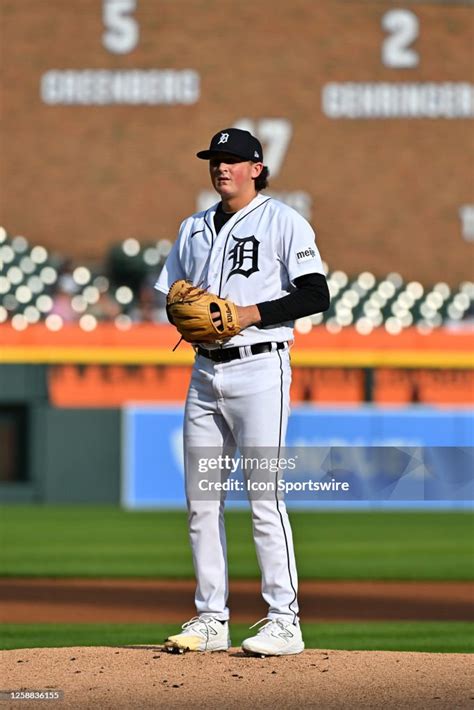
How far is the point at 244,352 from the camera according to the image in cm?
423

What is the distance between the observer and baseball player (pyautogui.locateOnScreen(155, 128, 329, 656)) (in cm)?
418

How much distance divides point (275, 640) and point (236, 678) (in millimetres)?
285

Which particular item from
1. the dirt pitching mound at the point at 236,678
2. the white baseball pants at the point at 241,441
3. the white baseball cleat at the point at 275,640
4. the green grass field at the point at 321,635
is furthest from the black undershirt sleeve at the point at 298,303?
the green grass field at the point at 321,635

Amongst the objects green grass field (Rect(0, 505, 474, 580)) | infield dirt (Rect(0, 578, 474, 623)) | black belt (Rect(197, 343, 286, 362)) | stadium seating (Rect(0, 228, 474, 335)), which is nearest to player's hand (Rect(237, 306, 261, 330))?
black belt (Rect(197, 343, 286, 362))

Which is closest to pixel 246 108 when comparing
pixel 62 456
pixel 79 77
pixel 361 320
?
pixel 79 77

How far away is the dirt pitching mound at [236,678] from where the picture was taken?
12.0 feet

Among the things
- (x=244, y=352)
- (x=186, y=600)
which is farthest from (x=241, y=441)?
(x=186, y=600)

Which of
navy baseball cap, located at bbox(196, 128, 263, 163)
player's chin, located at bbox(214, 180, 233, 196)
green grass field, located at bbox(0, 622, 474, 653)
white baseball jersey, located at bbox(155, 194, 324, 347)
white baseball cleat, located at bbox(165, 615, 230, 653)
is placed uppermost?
navy baseball cap, located at bbox(196, 128, 263, 163)

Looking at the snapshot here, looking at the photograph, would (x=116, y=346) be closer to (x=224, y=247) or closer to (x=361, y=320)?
(x=361, y=320)

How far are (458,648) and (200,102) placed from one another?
584 inches

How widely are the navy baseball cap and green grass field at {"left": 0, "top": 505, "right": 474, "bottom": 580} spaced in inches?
197

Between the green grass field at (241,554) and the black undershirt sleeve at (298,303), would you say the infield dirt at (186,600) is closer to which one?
the green grass field at (241,554)

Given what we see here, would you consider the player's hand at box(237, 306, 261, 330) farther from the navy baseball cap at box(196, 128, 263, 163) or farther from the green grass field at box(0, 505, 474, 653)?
the green grass field at box(0, 505, 474, 653)

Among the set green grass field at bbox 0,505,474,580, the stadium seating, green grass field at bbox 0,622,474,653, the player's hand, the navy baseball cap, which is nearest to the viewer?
the player's hand
